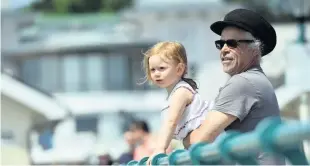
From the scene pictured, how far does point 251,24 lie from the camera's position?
556 cm

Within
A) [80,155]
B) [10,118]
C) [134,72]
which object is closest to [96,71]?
[134,72]

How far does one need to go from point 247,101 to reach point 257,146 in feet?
4.38

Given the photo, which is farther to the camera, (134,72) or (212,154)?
(134,72)

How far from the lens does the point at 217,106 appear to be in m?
5.40

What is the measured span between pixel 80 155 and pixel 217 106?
27.9m

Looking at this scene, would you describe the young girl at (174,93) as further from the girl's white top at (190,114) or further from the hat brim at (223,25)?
the hat brim at (223,25)

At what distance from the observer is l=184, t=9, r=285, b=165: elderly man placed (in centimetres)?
536

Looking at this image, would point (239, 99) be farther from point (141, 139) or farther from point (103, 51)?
point (103, 51)

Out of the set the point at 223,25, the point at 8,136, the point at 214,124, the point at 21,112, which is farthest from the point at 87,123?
the point at 214,124

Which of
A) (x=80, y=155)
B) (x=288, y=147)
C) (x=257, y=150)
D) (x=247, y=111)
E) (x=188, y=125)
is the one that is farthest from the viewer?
(x=80, y=155)

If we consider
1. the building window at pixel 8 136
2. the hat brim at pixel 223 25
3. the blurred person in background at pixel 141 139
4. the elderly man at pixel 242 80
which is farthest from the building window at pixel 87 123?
the elderly man at pixel 242 80

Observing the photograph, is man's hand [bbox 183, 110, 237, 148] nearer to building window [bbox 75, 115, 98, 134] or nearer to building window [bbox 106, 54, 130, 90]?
building window [bbox 75, 115, 98, 134]

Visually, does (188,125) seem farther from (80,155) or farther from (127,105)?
(127,105)

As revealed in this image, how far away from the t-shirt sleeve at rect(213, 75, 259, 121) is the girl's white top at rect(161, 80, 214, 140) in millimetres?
755
